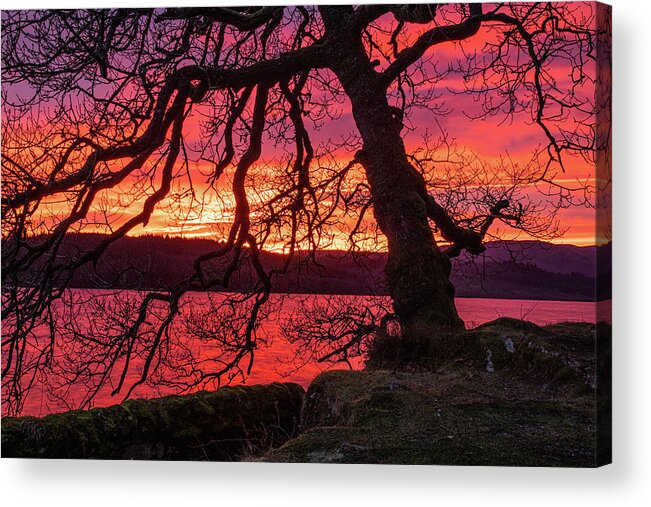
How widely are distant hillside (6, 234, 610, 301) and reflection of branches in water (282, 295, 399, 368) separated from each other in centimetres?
10

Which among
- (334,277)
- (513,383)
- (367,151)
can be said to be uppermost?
(367,151)

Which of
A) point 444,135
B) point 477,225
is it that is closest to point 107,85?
point 444,135

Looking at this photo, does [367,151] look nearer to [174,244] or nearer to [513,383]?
[174,244]

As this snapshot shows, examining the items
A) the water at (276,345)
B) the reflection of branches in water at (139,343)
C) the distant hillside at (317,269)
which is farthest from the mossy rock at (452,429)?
the reflection of branches in water at (139,343)

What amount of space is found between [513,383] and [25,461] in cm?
376

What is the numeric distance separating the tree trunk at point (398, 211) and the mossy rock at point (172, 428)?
3.93ft

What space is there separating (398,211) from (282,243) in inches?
40.0

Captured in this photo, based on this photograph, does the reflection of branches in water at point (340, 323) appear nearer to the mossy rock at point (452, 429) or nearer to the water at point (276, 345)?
the water at point (276, 345)

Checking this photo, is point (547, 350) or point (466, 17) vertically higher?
point (466, 17)

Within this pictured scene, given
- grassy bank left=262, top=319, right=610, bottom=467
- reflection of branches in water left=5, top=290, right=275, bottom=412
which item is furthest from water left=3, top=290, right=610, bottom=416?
grassy bank left=262, top=319, right=610, bottom=467

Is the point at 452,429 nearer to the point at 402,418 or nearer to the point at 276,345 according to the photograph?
the point at 402,418

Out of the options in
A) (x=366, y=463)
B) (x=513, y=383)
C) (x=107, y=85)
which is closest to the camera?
(x=366, y=463)

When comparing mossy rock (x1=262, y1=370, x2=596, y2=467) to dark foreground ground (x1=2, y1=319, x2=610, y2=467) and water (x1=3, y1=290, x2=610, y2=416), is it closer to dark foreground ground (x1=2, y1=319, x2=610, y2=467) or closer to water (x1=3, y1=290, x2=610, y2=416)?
dark foreground ground (x1=2, y1=319, x2=610, y2=467)

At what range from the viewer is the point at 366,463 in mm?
6668
